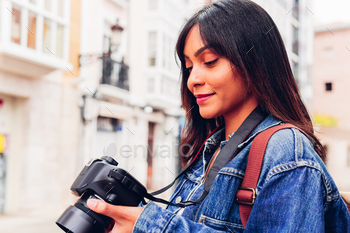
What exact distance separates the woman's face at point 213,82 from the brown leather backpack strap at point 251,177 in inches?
7.3

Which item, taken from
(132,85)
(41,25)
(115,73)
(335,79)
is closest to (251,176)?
(41,25)

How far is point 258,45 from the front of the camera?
0.85 metres

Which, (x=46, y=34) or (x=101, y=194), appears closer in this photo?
(x=101, y=194)

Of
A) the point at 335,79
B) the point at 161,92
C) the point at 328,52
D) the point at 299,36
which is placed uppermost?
the point at 299,36

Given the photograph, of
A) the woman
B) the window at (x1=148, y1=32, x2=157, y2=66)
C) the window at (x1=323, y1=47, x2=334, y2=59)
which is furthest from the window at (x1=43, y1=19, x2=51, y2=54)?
the window at (x1=323, y1=47, x2=334, y2=59)

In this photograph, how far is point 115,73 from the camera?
781 cm

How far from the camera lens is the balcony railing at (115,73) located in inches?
289

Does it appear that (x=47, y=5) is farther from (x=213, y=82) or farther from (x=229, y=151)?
(x=229, y=151)

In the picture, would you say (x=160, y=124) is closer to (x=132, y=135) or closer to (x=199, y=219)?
(x=132, y=135)

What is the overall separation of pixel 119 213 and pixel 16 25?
527cm

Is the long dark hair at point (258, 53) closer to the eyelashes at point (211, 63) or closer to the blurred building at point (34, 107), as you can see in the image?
the eyelashes at point (211, 63)

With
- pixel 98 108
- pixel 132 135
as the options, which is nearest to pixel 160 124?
pixel 132 135

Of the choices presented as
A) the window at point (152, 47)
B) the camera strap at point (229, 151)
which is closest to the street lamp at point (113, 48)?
the window at point (152, 47)

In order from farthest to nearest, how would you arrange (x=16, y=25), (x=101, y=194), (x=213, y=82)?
(x=16, y=25)
(x=213, y=82)
(x=101, y=194)
